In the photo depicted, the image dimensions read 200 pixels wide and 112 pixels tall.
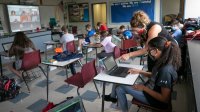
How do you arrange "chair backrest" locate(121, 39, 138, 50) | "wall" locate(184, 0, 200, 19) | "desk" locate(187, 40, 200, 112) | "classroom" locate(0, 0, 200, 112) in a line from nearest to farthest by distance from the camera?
"desk" locate(187, 40, 200, 112) → "classroom" locate(0, 0, 200, 112) → "chair backrest" locate(121, 39, 138, 50) → "wall" locate(184, 0, 200, 19)

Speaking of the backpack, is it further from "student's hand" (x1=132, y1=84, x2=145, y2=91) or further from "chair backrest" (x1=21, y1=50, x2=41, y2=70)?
"student's hand" (x1=132, y1=84, x2=145, y2=91)

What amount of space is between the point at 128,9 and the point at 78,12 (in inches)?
105

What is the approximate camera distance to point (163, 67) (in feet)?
5.26

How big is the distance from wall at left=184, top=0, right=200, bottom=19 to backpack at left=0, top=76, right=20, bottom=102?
492 centimetres

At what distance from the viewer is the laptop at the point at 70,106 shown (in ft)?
3.07

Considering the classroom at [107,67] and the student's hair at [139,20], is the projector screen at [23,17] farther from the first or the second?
the student's hair at [139,20]

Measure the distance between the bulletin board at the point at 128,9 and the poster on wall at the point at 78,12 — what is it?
4.74 feet

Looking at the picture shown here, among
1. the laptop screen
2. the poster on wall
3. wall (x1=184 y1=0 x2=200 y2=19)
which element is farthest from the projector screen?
wall (x1=184 y1=0 x2=200 y2=19)

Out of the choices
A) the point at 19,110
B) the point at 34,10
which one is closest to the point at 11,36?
the point at 34,10

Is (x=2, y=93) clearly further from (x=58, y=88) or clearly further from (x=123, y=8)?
(x=123, y=8)

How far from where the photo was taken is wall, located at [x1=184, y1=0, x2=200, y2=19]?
192 inches

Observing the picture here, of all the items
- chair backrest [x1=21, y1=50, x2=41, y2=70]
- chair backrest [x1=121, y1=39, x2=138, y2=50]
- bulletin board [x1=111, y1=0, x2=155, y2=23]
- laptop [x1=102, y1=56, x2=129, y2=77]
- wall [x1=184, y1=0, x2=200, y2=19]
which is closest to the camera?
laptop [x1=102, y1=56, x2=129, y2=77]

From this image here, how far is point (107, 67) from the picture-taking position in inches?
84.4

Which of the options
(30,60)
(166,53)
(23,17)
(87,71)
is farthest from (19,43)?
(23,17)
